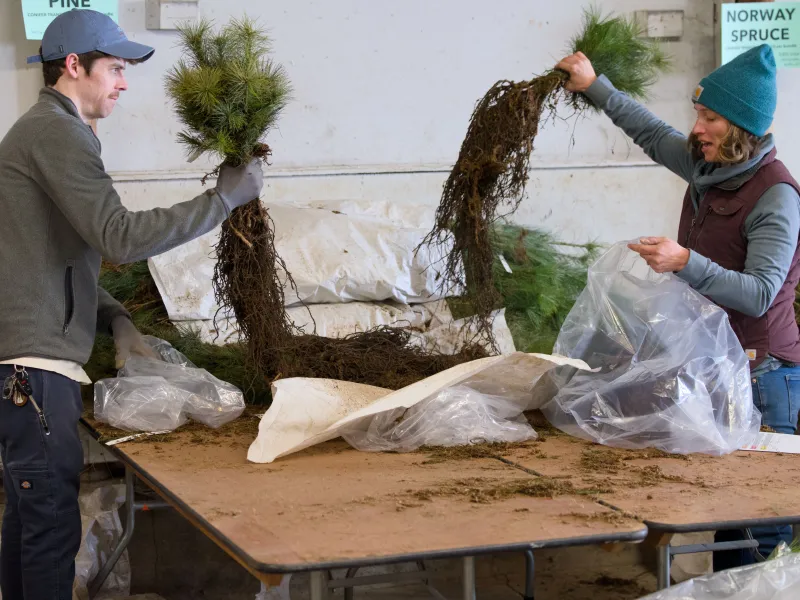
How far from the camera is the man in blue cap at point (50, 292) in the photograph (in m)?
1.83

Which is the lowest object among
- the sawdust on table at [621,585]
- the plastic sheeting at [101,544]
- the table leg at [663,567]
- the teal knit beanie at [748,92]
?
the sawdust on table at [621,585]

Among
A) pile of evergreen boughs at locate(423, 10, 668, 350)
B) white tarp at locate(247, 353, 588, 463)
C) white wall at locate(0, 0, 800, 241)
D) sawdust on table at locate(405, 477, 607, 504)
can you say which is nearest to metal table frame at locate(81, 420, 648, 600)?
sawdust on table at locate(405, 477, 607, 504)

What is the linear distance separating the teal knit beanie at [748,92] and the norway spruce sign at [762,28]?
1.57m

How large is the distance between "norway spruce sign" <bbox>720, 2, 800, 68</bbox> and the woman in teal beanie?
5.14 ft

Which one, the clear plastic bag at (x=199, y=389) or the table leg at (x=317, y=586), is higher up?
the clear plastic bag at (x=199, y=389)

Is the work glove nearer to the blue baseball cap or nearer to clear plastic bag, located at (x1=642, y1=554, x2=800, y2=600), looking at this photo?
the blue baseball cap

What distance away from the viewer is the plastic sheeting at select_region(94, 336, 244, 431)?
2182 mm

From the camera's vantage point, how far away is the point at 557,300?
3057mm

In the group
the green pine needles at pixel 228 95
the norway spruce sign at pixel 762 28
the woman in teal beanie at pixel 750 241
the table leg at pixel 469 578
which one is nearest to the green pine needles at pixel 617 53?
the woman in teal beanie at pixel 750 241

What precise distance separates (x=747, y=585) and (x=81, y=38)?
161 cm

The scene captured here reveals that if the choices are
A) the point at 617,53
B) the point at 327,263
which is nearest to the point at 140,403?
the point at 327,263

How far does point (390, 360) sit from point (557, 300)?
0.82 m

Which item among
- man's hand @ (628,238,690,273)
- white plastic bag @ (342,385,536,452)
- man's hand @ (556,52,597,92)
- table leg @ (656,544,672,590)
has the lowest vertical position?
table leg @ (656,544,672,590)

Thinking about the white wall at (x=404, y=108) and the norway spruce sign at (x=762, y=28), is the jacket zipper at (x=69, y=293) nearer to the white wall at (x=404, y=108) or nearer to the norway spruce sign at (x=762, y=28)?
the white wall at (x=404, y=108)
